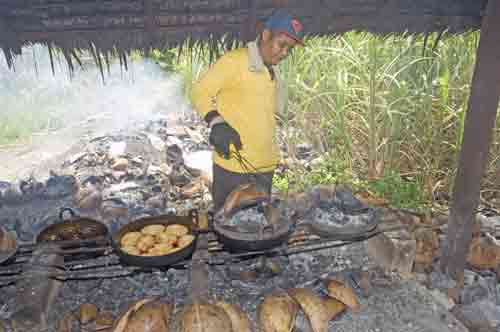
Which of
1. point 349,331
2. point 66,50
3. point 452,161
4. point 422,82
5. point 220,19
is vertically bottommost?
point 349,331

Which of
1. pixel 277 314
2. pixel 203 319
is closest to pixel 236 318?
pixel 277 314

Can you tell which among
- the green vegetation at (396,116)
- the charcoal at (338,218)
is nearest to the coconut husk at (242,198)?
the charcoal at (338,218)

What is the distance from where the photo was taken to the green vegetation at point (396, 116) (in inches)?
241

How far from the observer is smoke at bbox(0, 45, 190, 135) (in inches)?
453

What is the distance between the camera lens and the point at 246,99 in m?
3.84

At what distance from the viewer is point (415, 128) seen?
6262 mm

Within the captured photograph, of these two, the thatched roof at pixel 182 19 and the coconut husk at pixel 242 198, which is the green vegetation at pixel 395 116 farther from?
the coconut husk at pixel 242 198

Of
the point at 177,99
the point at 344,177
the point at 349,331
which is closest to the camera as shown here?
the point at 349,331

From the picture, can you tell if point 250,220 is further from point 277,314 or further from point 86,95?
point 86,95

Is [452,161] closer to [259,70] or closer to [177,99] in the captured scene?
[259,70]

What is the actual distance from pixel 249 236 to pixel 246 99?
1.25 meters

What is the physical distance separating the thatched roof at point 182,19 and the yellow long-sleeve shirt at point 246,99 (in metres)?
0.54

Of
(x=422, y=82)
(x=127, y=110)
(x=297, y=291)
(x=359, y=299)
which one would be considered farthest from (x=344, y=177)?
(x=127, y=110)

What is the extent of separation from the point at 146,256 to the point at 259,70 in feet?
6.09
